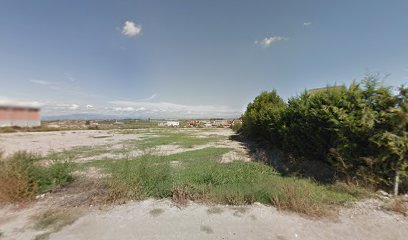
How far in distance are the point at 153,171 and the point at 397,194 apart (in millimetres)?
6436

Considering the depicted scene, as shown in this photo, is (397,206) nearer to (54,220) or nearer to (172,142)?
(54,220)

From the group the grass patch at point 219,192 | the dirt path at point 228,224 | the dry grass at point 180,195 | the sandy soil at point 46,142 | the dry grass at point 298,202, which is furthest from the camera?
the sandy soil at point 46,142

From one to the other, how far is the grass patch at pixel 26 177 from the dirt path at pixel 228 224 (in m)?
2.22

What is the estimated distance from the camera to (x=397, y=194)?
5457 millimetres

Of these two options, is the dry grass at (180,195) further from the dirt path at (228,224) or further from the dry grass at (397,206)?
the dry grass at (397,206)

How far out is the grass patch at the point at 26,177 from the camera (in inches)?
204

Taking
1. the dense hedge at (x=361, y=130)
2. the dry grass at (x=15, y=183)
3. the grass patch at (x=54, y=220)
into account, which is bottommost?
the grass patch at (x=54, y=220)

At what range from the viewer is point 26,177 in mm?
5449

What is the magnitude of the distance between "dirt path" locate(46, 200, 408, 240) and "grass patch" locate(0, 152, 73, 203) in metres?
2.22

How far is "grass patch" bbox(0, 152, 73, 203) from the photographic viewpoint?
17.0 ft

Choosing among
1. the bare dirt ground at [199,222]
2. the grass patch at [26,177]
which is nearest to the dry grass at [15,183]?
the grass patch at [26,177]

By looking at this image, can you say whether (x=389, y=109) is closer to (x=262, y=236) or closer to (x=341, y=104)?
(x=341, y=104)

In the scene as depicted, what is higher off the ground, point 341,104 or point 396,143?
point 341,104

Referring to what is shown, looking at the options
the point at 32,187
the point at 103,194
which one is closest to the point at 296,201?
the point at 103,194
